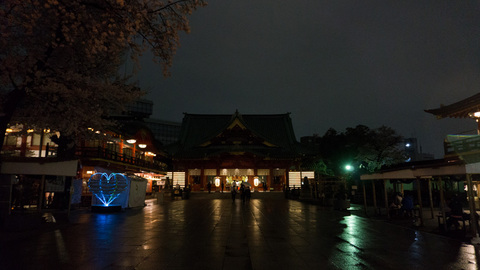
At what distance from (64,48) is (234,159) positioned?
3200 centimetres

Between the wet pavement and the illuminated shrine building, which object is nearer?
the wet pavement

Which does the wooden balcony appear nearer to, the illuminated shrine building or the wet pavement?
the wet pavement

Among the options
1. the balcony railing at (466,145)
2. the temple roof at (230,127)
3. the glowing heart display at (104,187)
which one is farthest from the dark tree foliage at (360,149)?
the glowing heart display at (104,187)

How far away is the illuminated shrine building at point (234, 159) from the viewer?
41.1 metres

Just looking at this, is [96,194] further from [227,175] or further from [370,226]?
[227,175]

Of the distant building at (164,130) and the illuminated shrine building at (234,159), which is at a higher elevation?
the distant building at (164,130)

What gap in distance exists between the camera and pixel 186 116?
51.1m

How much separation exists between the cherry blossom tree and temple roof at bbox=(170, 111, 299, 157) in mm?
29959

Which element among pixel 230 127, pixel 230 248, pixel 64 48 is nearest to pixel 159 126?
pixel 230 127

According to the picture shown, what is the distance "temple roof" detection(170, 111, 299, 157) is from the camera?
1672 inches

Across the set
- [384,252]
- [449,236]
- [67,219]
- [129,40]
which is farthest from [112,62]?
[449,236]

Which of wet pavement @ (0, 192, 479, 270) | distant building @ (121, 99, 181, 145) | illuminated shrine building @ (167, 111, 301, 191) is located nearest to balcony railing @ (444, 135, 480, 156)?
wet pavement @ (0, 192, 479, 270)

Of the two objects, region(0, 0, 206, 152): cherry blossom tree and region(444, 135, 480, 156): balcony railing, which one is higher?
region(0, 0, 206, 152): cherry blossom tree

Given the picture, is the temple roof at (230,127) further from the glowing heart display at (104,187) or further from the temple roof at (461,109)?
the temple roof at (461,109)
